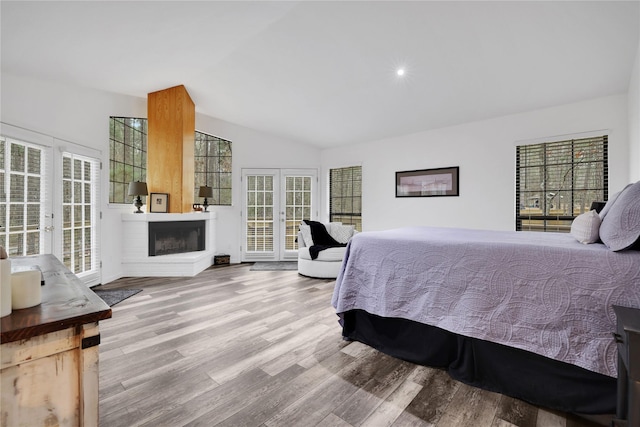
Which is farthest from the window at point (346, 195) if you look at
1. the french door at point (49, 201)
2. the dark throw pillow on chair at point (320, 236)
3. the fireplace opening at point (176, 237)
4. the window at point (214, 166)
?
the french door at point (49, 201)

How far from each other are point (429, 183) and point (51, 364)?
4.94 metres

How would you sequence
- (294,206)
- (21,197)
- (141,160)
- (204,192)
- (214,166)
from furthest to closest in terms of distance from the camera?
1. (294,206)
2. (214,166)
3. (204,192)
4. (141,160)
5. (21,197)

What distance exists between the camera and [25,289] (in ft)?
2.63

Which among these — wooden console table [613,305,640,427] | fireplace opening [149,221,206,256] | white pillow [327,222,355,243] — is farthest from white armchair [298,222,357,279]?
wooden console table [613,305,640,427]

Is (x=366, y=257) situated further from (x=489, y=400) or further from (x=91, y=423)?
(x=91, y=423)

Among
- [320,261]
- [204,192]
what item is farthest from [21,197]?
[320,261]

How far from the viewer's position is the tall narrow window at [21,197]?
2914 mm

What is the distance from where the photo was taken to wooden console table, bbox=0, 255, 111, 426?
0.68 metres

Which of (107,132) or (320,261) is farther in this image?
(320,261)

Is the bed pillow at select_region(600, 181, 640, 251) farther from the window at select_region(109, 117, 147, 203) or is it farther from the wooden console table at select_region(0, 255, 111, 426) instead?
the window at select_region(109, 117, 147, 203)

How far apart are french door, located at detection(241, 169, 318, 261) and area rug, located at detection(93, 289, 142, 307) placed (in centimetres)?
247

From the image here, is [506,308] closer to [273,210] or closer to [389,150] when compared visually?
[389,150]

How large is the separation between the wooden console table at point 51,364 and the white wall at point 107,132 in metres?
3.39

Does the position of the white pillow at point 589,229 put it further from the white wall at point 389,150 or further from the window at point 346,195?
the window at point 346,195
